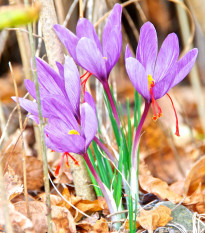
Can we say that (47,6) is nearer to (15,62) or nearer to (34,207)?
(34,207)

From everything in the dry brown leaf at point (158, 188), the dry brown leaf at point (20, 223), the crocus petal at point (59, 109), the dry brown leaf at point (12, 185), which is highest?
the crocus petal at point (59, 109)

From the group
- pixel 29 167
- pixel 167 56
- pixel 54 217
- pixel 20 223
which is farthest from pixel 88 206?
pixel 167 56

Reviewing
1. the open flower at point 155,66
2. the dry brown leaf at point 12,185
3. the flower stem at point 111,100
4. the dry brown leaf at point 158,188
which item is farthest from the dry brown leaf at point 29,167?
the open flower at point 155,66

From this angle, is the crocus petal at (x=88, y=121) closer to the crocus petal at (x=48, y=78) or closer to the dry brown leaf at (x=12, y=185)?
the crocus petal at (x=48, y=78)

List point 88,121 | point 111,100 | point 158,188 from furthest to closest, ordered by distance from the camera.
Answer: point 158,188 < point 111,100 < point 88,121

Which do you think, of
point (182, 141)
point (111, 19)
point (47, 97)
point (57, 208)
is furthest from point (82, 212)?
point (182, 141)

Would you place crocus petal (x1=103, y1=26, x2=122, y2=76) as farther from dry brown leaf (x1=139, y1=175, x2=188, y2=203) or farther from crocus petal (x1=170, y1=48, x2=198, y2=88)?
dry brown leaf (x1=139, y1=175, x2=188, y2=203)

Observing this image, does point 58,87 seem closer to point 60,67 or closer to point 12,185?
point 60,67
